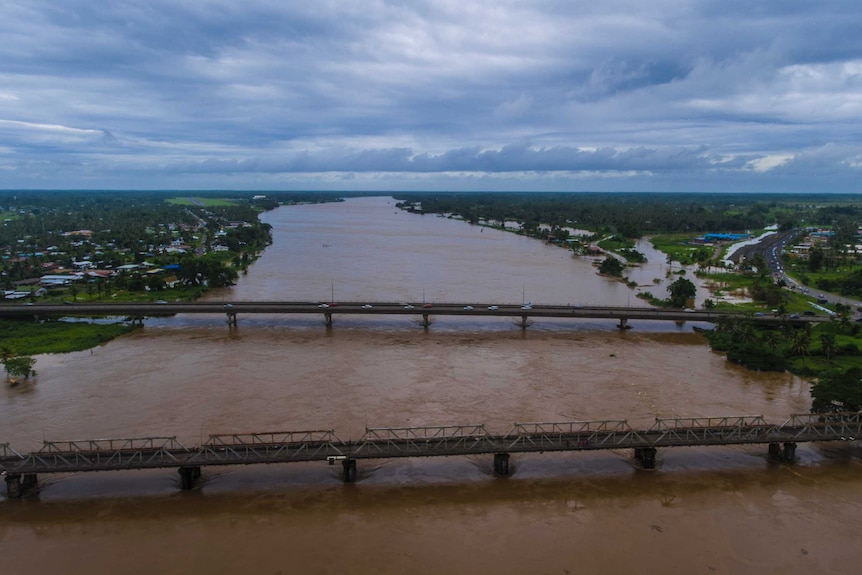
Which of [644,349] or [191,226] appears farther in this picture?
[191,226]

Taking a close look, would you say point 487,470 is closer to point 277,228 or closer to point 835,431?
point 835,431

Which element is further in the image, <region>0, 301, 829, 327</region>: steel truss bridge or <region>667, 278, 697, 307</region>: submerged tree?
<region>667, 278, 697, 307</region>: submerged tree

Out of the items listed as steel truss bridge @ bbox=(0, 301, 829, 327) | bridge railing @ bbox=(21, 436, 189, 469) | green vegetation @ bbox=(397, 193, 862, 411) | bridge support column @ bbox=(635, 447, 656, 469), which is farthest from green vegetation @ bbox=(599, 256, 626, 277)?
bridge railing @ bbox=(21, 436, 189, 469)

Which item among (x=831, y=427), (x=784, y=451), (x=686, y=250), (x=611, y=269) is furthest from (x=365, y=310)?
(x=686, y=250)

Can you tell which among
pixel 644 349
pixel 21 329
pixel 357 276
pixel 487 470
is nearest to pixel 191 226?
pixel 357 276

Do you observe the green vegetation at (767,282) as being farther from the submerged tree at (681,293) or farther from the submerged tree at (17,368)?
the submerged tree at (17,368)

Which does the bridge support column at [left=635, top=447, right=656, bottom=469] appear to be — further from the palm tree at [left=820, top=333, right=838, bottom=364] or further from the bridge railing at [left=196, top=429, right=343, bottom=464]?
the palm tree at [left=820, top=333, right=838, bottom=364]

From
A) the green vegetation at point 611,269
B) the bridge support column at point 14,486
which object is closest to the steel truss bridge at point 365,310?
the green vegetation at point 611,269
